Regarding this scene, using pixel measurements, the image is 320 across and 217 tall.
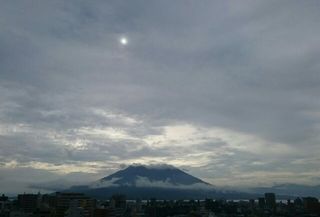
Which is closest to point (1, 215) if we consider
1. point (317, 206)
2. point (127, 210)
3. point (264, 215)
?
point (127, 210)

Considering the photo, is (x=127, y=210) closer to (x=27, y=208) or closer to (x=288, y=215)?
(x=27, y=208)

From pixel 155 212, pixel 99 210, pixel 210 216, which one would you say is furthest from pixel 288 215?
pixel 99 210

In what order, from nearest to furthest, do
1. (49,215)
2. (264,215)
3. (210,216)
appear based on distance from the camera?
(49,215) < (210,216) < (264,215)

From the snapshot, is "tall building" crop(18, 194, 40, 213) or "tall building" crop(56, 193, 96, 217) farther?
"tall building" crop(18, 194, 40, 213)

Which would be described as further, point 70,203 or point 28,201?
point 28,201

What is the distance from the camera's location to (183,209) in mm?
197500

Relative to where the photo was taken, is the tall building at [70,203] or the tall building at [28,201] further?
the tall building at [28,201]

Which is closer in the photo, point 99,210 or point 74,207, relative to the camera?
point 74,207

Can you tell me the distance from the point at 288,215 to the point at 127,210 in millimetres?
75373

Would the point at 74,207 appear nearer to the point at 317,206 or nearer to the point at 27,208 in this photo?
the point at 27,208

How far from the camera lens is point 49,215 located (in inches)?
5408

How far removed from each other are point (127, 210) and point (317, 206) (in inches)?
3620

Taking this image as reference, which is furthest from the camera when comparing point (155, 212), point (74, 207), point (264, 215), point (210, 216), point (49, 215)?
point (264, 215)

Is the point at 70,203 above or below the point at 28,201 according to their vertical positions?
below
